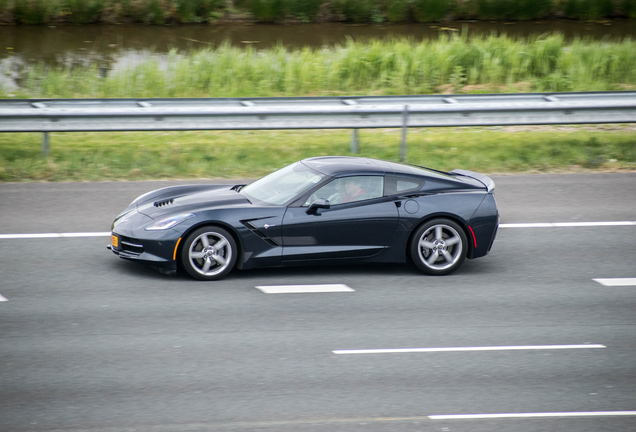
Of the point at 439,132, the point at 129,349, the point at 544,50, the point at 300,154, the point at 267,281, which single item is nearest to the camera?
the point at 129,349

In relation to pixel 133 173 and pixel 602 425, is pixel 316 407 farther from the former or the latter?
pixel 133 173

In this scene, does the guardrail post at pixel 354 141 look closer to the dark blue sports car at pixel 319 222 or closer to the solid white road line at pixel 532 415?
the dark blue sports car at pixel 319 222

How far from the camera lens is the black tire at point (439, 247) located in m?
8.30

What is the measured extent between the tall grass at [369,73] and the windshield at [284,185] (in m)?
8.38

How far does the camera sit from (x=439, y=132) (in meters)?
15.4

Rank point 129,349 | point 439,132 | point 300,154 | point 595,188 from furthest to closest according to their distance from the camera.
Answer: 1. point 439,132
2. point 300,154
3. point 595,188
4. point 129,349

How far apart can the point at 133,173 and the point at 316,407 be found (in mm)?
7955

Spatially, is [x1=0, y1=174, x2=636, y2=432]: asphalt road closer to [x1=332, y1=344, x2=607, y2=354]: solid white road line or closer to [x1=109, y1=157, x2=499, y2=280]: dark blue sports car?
[x1=332, y1=344, x2=607, y2=354]: solid white road line

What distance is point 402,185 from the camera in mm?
8398

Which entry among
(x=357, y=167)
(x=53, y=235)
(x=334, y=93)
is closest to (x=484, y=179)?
(x=357, y=167)

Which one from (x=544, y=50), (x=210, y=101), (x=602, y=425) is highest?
(x=544, y=50)

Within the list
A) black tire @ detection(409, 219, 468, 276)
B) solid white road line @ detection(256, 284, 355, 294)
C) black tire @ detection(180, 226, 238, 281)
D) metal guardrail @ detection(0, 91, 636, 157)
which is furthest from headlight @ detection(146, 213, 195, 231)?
metal guardrail @ detection(0, 91, 636, 157)

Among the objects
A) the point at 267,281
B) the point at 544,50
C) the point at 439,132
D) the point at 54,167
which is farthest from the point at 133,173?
the point at 544,50

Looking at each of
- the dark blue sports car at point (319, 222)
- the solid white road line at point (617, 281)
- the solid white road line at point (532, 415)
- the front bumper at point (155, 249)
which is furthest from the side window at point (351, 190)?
the solid white road line at point (532, 415)
